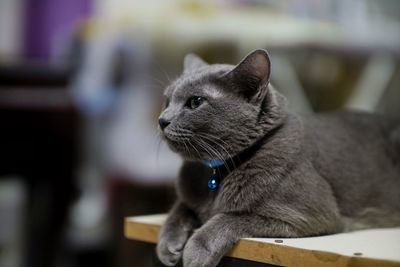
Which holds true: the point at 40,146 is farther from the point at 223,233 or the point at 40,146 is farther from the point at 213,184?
the point at 223,233

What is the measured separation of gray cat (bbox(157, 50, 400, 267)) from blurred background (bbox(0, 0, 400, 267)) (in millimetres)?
891

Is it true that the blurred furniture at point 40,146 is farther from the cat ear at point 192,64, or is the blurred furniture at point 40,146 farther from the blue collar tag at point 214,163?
the blue collar tag at point 214,163

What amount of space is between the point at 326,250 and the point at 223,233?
20 centimetres

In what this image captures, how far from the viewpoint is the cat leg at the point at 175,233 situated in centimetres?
117

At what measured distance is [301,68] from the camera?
8.30 feet

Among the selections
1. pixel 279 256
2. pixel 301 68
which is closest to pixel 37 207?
pixel 301 68

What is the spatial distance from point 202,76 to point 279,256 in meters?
0.38

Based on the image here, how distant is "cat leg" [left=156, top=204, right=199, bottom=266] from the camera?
1.17 m

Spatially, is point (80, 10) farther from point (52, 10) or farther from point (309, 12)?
point (309, 12)

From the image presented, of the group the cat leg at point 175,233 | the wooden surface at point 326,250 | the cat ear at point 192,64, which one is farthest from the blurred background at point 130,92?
the wooden surface at point 326,250

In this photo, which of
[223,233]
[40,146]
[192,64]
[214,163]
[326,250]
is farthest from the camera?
[40,146]

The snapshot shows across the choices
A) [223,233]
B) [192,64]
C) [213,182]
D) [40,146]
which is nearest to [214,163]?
[213,182]

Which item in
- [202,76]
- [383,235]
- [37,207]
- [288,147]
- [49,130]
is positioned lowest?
[37,207]

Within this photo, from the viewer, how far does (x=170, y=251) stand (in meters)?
1.17
